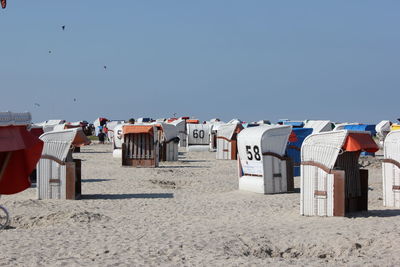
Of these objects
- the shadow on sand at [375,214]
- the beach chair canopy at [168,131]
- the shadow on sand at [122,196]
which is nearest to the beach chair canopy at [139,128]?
the beach chair canopy at [168,131]

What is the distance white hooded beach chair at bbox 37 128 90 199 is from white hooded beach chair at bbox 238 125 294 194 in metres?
4.82

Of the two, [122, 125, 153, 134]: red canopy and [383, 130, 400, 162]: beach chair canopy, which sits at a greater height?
[122, 125, 153, 134]: red canopy

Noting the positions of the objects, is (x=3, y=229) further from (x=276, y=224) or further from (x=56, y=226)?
(x=276, y=224)

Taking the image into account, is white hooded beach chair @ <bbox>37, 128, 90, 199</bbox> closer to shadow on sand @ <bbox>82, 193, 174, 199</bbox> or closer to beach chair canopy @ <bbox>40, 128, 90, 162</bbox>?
beach chair canopy @ <bbox>40, 128, 90, 162</bbox>

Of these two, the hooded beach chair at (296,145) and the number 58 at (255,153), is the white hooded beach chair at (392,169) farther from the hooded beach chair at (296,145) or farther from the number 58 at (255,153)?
the hooded beach chair at (296,145)

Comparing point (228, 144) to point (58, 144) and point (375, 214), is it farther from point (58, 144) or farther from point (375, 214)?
point (375, 214)

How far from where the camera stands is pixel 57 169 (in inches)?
614

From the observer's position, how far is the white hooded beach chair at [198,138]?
132 feet

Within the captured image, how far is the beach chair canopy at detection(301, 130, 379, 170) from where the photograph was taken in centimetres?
1278

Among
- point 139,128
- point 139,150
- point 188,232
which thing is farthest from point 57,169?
point 139,150

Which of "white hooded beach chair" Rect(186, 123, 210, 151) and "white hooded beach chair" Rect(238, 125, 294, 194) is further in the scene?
"white hooded beach chair" Rect(186, 123, 210, 151)

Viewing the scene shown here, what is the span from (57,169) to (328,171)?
661cm

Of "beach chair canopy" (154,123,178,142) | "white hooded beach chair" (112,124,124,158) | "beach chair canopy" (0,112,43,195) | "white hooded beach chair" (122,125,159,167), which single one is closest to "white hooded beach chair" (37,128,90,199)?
"beach chair canopy" (0,112,43,195)

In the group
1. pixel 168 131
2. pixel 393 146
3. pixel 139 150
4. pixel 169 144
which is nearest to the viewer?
pixel 393 146
